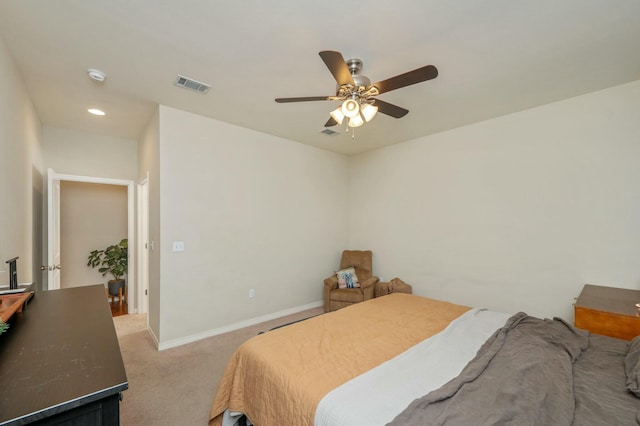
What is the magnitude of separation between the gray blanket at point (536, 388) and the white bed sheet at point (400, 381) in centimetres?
7

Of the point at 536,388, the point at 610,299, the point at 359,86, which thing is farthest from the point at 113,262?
the point at 610,299

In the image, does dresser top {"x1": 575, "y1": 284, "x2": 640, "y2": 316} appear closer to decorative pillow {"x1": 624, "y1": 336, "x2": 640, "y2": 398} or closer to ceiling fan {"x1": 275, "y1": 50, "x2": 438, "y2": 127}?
decorative pillow {"x1": 624, "y1": 336, "x2": 640, "y2": 398}

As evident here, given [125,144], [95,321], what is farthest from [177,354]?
[125,144]

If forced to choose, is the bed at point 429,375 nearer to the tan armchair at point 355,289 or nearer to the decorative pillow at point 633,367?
the decorative pillow at point 633,367

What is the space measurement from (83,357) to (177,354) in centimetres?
226

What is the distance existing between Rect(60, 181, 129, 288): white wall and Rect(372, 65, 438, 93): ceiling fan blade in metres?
5.20

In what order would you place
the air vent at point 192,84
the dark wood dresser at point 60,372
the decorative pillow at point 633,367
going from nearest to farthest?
the dark wood dresser at point 60,372 → the decorative pillow at point 633,367 → the air vent at point 192,84

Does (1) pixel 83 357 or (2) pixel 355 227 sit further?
(2) pixel 355 227

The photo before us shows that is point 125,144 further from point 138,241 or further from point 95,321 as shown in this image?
point 95,321

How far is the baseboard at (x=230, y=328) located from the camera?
10.2 feet

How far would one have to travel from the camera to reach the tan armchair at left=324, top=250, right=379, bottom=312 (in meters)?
3.92

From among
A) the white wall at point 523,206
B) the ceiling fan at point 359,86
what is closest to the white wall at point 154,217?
the ceiling fan at point 359,86

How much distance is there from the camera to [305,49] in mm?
2029

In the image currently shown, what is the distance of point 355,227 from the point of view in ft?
16.5
